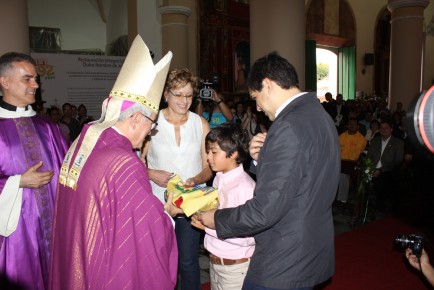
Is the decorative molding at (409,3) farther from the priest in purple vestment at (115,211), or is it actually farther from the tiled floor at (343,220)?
the priest in purple vestment at (115,211)

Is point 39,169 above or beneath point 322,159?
beneath

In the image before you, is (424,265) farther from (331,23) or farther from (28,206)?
(331,23)

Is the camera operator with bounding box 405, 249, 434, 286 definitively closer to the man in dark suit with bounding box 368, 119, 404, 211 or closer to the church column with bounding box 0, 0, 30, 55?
the man in dark suit with bounding box 368, 119, 404, 211

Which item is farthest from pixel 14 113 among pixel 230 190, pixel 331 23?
pixel 331 23

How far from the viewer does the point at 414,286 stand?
Answer: 3656 mm

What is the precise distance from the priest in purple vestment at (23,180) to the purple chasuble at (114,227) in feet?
2.93

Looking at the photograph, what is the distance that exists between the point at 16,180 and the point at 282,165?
172cm

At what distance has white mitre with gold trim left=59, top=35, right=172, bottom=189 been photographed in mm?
1719

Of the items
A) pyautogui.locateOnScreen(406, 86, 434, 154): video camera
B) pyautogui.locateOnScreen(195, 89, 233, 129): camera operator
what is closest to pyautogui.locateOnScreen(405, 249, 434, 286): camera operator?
pyautogui.locateOnScreen(406, 86, 434, 154): video camera

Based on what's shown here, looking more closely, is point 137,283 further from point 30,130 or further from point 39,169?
point 30,130

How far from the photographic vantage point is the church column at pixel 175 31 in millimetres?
10797

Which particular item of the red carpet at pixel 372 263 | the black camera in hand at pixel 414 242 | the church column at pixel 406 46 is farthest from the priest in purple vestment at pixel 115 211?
the church column at pixel 406 46

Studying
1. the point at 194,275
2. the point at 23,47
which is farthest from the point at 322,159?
the point at 23,47

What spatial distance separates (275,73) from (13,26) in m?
4.34
